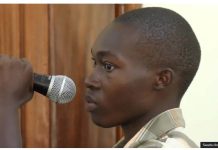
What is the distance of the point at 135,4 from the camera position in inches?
68.9

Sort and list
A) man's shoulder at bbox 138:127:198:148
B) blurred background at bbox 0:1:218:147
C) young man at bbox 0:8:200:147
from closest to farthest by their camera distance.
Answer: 1. man's shoulder at bbox 138:127:198:148
2. young man at bbox 0:8:200:147
3. blurred background at bbox 0:1:218:147

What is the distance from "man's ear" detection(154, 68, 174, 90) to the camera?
3.45ft

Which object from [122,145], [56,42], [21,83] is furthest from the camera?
[56,42]

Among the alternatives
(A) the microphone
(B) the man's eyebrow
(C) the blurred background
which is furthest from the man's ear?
(C) the blurred background

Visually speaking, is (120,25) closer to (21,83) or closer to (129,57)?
(129,57)

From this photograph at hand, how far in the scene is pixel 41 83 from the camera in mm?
1090

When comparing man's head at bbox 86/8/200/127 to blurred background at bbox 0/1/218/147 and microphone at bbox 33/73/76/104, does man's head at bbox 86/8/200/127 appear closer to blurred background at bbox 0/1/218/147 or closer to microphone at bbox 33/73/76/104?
microphone at bbox 33/73/76/104

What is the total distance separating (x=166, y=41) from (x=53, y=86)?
267 millimetres

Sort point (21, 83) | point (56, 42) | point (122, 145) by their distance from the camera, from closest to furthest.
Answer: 1. point (21, 83)
2. point (122, 145)
3. point (56, 42)

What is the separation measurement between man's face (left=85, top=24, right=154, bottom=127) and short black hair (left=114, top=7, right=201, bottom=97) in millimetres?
21

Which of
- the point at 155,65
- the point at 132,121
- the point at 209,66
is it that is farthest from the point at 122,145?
the point at 209,66

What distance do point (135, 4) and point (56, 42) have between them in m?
0.31

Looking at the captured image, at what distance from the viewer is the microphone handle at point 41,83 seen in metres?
1.08

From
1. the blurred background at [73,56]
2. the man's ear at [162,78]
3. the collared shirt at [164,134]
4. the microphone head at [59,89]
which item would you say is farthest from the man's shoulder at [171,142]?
the blurred background at [73,56]
